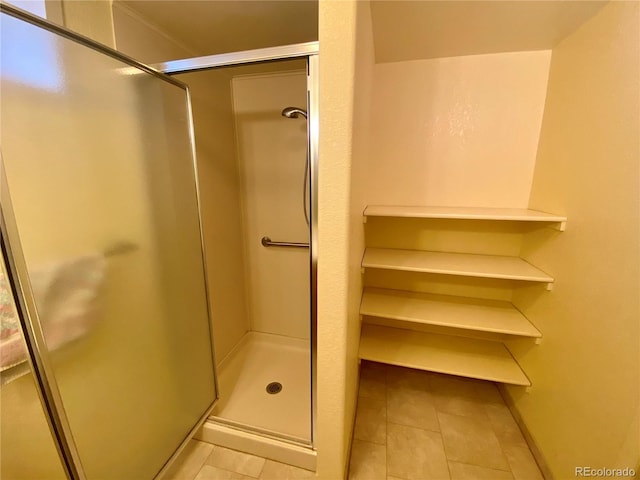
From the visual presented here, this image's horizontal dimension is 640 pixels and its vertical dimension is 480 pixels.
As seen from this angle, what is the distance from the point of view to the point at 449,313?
4.89 feet

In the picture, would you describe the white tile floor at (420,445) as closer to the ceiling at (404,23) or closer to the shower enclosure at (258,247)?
the shower enclosure at (258,247)

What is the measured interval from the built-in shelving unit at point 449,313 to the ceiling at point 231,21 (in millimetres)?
1040

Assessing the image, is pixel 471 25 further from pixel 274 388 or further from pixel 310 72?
pixel 274 388

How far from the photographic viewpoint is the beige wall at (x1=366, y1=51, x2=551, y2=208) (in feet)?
4.66

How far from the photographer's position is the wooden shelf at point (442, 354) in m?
1.44

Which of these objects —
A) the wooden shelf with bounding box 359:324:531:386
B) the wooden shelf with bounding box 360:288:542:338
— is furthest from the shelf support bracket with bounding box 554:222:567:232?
the wooden shelf with bounding box 359:324:531:386

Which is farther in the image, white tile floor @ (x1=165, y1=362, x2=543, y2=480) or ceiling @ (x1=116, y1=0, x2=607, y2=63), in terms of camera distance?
white tile floor @ (x1=165, y1=362, x2=543, y2=480)

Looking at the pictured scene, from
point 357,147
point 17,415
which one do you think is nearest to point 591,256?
point 357,147

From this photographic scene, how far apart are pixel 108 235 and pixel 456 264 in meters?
1.65

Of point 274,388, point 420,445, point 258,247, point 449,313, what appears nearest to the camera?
point 420,445

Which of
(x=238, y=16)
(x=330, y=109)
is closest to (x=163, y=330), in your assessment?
(x=330, y=109)

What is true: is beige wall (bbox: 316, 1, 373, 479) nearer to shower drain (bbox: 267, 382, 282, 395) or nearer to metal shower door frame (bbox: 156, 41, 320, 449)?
metal shower door frame (bbox: 156, 41, 320, 449)

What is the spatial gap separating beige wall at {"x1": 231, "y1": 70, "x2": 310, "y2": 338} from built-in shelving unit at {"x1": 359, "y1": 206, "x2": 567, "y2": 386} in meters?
0.65
